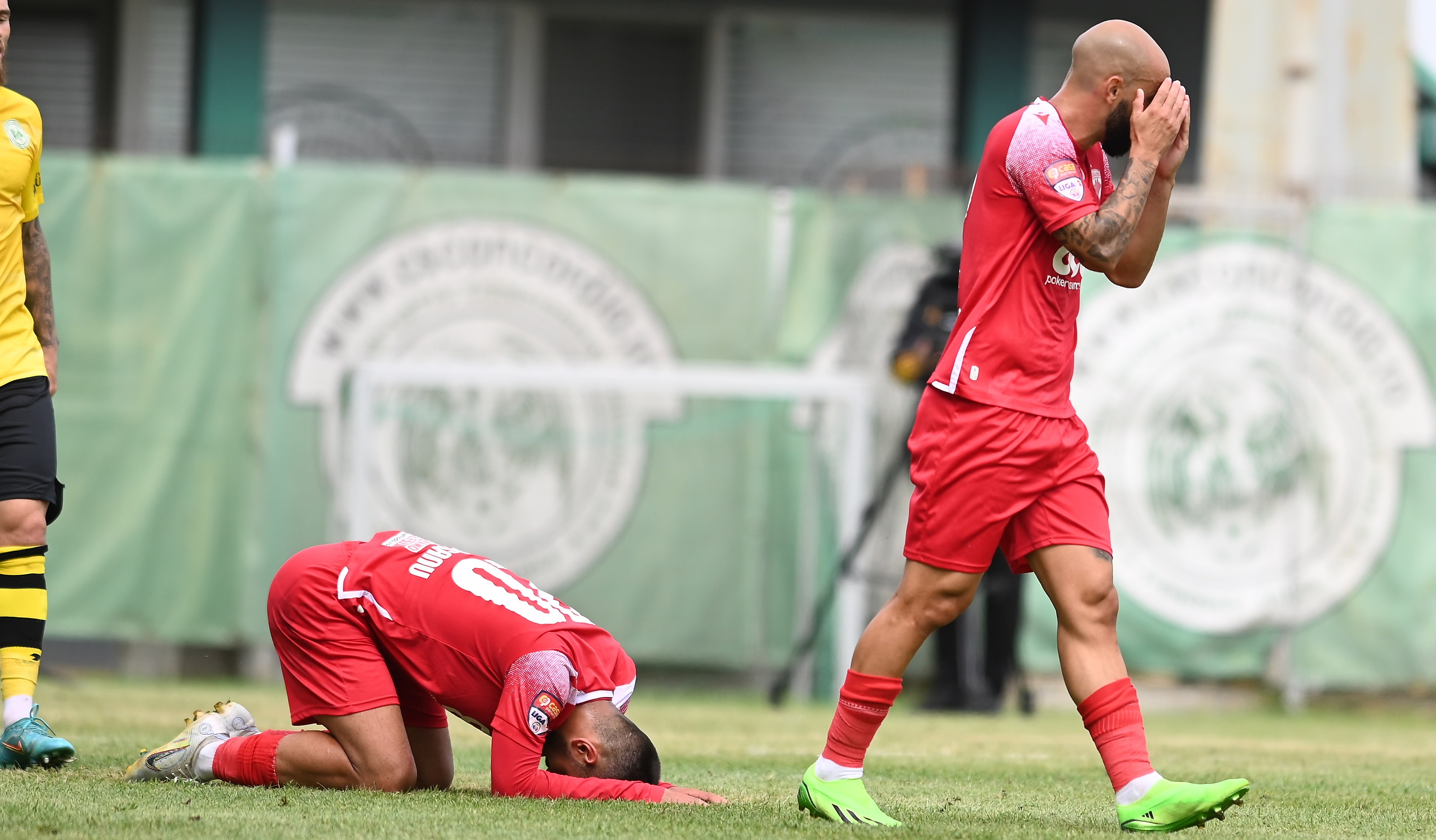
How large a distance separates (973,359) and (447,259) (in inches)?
232

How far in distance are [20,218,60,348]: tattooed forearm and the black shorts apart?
0.26m

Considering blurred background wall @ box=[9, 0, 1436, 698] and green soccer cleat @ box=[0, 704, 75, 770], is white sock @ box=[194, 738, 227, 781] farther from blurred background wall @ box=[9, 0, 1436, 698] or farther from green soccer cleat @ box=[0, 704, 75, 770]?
blurred background wall @ box=[9, 0, 1436, 698]

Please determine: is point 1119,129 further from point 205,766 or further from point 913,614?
point 205,766

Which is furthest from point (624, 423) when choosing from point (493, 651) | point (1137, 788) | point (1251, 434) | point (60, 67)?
point (60, 67)

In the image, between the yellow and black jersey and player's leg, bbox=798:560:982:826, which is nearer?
player's leg, bbox=798:560:982:826

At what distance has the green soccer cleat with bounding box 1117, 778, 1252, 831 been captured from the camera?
4.14m

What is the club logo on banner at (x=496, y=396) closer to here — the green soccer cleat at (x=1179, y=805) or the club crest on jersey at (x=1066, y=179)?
the club crest on jersey at (x=1066, y=179)

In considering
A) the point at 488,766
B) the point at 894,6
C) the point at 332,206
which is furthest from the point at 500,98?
the point at 488,766

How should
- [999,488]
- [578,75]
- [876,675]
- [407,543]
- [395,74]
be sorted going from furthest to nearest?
[578,75]
[395,74]
[407,543]
[876,675]
[999,488]

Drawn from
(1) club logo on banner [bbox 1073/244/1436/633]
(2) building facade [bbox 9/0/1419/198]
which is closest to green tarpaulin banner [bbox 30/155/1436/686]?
(1) club logo on banner [bbox 1073/244/1436/633]

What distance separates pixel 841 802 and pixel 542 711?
79cm

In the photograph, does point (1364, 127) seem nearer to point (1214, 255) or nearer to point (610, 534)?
point (1214, 255)

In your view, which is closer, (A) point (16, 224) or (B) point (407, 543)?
(B) point (407, 543)

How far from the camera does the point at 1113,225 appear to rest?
4336 millimetres
